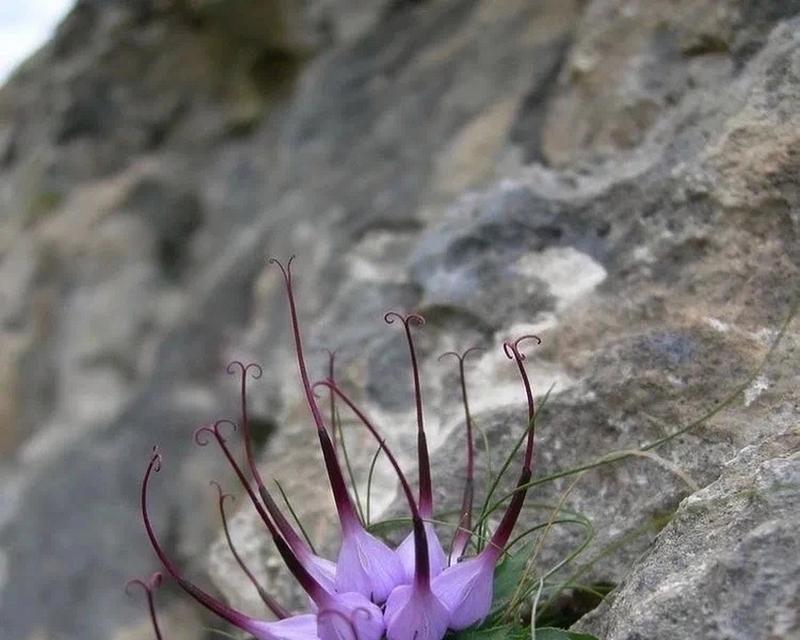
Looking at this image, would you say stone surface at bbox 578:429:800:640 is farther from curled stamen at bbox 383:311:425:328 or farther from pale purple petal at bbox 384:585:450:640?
curled stamen at bbox 383:311:425:328

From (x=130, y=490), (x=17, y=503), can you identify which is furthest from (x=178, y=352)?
(x=17, y=503)

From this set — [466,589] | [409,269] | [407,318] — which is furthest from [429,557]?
[409,269]

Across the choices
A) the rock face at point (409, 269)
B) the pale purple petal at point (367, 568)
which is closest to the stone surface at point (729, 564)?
the rock face at point (409, 269)

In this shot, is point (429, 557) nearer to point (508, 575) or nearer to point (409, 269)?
point (508, 575)

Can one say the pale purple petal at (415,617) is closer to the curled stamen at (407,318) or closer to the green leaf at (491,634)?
the green leaf at (491,634)

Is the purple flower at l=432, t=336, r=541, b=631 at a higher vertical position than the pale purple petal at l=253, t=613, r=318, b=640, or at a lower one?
lower

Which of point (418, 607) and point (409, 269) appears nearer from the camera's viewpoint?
point (418, 607)

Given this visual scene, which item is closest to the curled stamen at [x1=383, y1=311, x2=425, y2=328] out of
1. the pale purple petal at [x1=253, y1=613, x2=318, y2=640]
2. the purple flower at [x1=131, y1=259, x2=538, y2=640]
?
the purple flower at [x1=131, y1=259, x2=538, y2=640]
